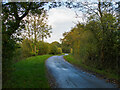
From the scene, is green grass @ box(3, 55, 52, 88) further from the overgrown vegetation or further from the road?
the overgrown vegetation

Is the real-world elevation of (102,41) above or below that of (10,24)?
below

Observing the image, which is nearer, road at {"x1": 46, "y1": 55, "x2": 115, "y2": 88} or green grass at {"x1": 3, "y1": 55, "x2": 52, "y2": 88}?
green grass at {"x1": 3, "y1": 55, "x2": 52, "y2": 88}

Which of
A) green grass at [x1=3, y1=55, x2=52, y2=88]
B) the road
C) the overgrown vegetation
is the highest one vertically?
the overgrown vegetation

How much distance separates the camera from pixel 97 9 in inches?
443

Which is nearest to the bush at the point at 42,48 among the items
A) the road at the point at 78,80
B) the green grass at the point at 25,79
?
the road at the point at 78,80

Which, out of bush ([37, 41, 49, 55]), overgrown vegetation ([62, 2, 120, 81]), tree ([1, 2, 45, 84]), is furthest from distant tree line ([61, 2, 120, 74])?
bush ([37, 41, 49, 55])

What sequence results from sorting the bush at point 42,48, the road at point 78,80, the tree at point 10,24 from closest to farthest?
the tree at point 10,24, the road at point 78,80, the bush at point 42,48

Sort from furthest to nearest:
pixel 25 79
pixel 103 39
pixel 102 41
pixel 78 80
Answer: pixel 102 41, pixel 103 39, pixel 78 80, pixel 25 79

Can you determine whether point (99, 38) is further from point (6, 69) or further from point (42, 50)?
point (42, 50)

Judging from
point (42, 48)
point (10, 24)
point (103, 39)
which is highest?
point (10, 24)

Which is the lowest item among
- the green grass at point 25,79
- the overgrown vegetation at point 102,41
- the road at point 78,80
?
the road at point 78,80

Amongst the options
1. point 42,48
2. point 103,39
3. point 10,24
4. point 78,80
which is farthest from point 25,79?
point 42,48

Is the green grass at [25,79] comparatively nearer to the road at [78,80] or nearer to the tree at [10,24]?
the tree at [10,24]

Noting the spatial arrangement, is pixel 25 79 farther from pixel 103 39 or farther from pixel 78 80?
pixel 103 39
